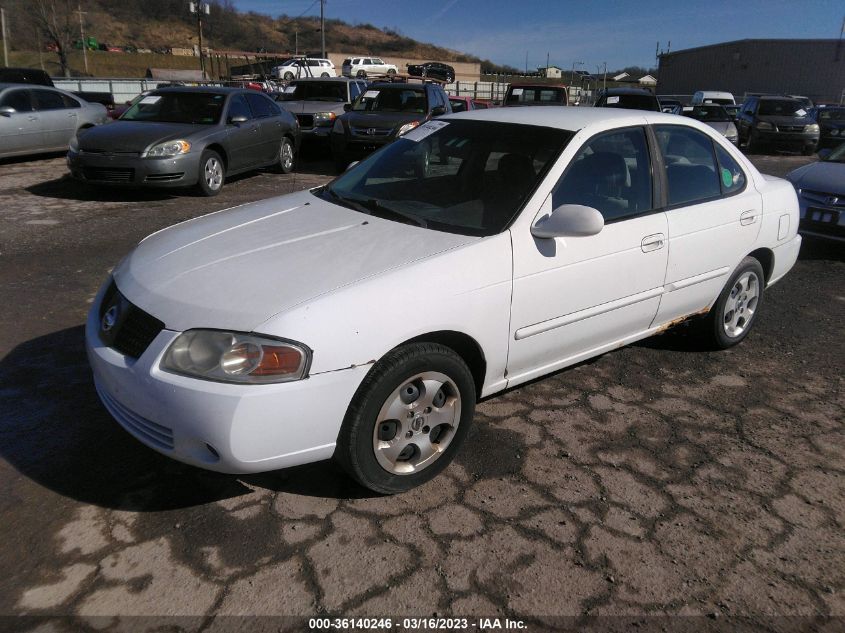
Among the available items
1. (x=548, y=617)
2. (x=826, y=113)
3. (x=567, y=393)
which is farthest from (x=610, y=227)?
(x=826, y=113)

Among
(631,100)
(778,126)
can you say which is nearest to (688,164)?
(631,100)

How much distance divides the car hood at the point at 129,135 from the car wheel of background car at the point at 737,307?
24.3 ft

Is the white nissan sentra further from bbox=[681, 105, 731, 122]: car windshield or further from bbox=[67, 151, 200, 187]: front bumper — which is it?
bbox=[681, 105, 731, 122]: car windshield

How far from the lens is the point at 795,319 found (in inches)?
210

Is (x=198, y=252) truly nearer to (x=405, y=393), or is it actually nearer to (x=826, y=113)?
(x=405, y=393)

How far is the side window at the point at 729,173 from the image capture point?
4.15 metres

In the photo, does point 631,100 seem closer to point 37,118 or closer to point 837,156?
point 837,156

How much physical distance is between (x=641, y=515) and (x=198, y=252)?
7.55 feet

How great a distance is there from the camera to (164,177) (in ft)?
28.7

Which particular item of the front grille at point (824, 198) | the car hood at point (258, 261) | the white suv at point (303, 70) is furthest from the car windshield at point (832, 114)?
the white suv at point (303, 70)

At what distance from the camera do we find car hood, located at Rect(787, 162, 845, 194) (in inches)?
280

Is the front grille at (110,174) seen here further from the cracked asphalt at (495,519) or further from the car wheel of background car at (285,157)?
the cracked asphalt at (495,519)

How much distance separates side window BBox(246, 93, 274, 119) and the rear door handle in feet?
27.8

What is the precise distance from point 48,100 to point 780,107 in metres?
18.6
